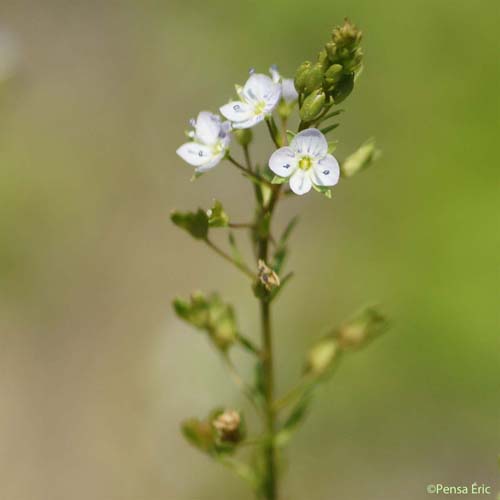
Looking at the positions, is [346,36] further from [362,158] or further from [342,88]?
[362,158]

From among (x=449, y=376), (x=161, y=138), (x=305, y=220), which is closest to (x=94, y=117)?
(x=161, y=138)

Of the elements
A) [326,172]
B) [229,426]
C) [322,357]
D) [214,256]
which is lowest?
[229,426]

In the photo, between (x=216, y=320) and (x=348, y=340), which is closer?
(x=216, y=320)

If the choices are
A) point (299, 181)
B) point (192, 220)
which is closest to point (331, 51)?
point (299, 181)

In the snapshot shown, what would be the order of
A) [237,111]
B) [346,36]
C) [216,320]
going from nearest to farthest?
[346,36]
[237,111]
[216,320]

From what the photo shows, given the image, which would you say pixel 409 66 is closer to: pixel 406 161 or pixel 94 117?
pixel 406 161
